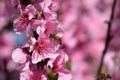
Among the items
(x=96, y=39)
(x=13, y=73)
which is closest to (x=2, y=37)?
(x=96, y=39)

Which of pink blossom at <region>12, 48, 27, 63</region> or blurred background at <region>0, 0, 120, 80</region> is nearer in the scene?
pink blossom at <region>12, 48, 27, 63</region>

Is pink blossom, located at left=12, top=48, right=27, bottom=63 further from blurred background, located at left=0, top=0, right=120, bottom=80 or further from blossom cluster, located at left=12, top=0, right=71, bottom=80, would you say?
blurred background, located at left=0, top=0, right=120, bottom=80

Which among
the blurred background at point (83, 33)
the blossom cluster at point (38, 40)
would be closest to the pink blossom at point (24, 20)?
the blossom cluster at point (38, 40)

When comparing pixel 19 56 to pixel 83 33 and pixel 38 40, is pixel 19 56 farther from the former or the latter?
pixel 83 33

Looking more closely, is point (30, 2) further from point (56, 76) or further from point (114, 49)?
point (114, 49)

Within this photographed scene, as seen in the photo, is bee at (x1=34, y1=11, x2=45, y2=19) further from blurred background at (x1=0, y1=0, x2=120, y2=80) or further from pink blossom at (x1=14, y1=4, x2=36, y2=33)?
blurred background at (x1=0, y1=0, x2=120, y2=80)

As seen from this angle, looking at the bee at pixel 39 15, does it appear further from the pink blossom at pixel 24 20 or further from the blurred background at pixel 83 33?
the blurred background at pixel 83 33

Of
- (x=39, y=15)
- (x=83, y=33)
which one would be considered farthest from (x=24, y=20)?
(x=83, y=33)

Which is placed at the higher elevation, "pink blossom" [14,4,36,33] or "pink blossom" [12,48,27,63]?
"pink blossom" [14,4,36,33]

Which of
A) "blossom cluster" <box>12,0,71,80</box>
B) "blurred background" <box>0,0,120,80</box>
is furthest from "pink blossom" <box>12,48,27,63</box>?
"blurred background" <box>0,0,120,80</box>

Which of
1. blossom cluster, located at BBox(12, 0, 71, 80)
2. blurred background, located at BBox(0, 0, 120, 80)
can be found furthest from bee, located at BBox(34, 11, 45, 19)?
blurred background, located at BBox(0, 0, 120, 80)
